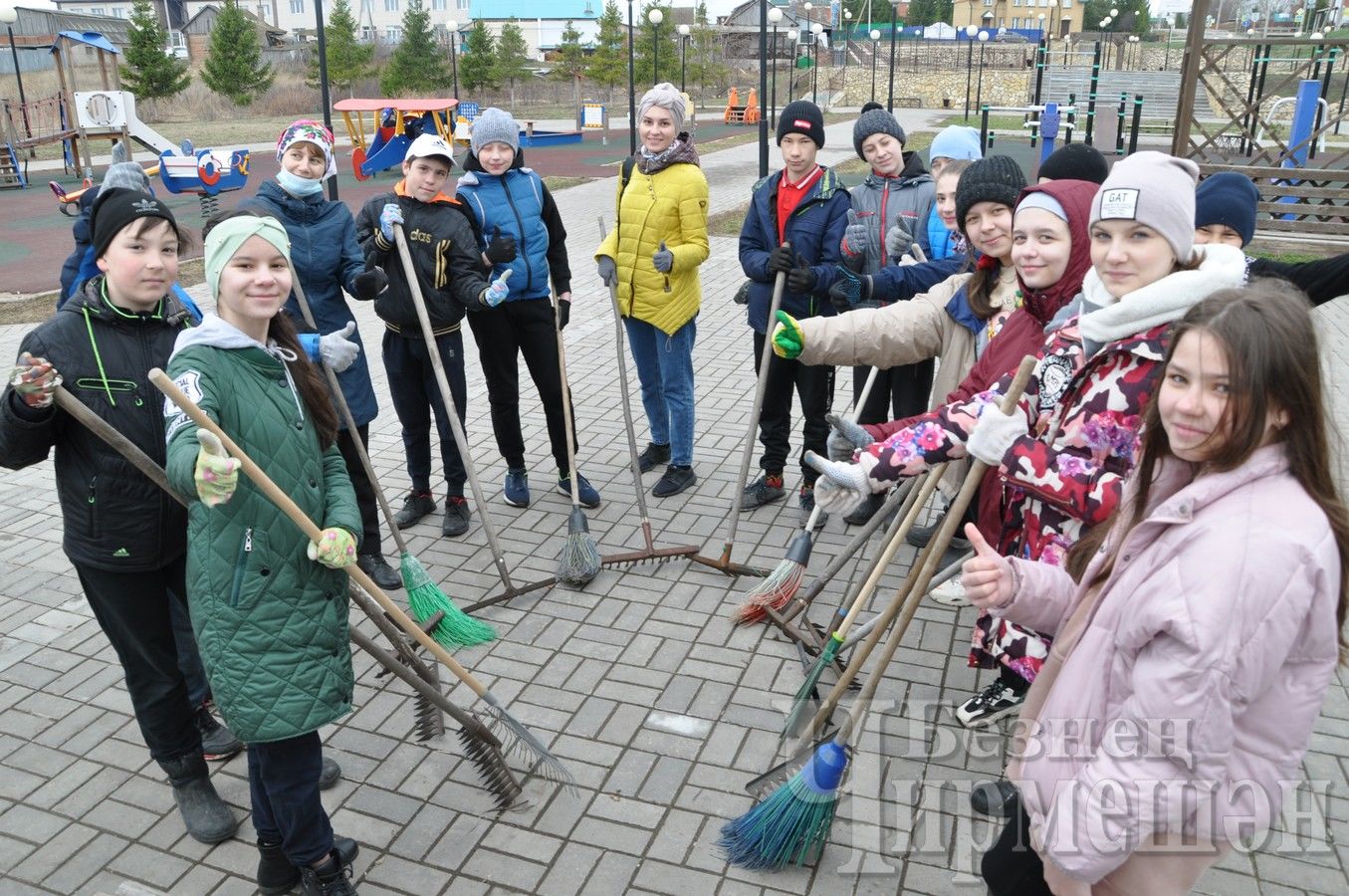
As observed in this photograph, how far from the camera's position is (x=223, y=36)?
124 ft

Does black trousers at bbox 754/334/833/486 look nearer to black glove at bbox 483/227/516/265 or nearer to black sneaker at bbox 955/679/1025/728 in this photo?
black glove at bbox 483/227/516/265

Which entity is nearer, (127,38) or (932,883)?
(932,883)

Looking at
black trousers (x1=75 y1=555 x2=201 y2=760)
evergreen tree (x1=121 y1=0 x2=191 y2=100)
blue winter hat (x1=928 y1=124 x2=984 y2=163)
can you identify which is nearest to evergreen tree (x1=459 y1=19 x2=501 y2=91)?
evergreen tree (x1=121 y1=0 x2=191 y2=100)

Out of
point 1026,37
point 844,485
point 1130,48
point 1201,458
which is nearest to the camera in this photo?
point 1201,458

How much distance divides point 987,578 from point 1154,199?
3.49ft

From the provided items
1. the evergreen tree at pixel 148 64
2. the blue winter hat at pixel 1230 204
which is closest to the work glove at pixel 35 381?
the blue winter hat at pixel 1230 204

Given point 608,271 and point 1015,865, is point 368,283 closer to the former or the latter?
point 608,271

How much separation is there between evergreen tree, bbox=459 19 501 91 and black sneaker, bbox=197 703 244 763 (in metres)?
41.4

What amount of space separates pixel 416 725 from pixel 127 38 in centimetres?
4160

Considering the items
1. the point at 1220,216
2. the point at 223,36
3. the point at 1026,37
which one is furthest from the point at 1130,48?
the point at 1220,216

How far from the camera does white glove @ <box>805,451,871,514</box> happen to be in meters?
2.94

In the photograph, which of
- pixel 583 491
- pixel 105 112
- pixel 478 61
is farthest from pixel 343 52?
pixel 583 491

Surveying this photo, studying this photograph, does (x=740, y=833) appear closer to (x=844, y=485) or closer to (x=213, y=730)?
(x=844, y=485)

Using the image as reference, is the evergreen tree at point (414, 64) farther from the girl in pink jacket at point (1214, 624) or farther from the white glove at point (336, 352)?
the girl in pink jacket at point (1214, 624)
